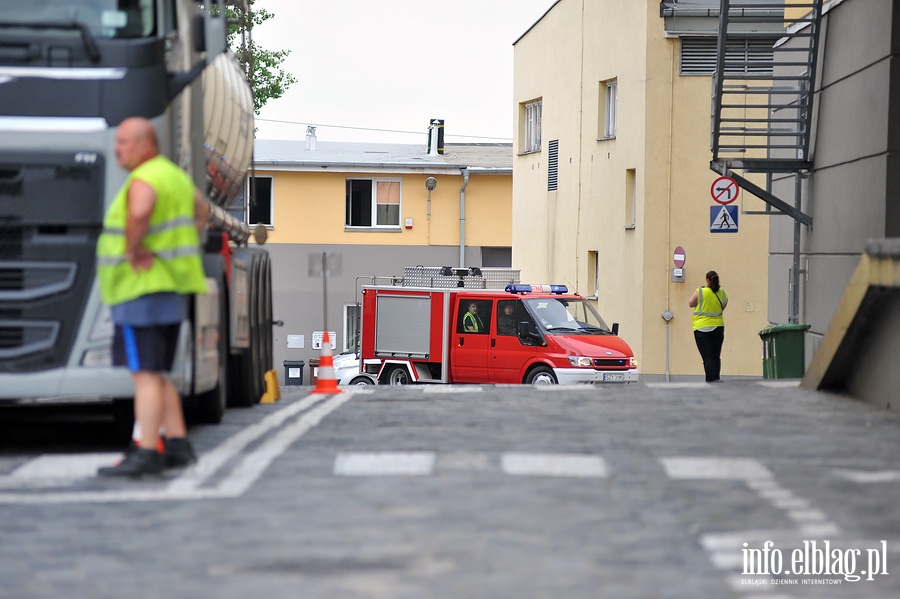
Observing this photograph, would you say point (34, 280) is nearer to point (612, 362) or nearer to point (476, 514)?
point (476, 514)

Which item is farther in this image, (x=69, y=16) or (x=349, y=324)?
(x=349, y=324)

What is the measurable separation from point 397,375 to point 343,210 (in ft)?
61.8

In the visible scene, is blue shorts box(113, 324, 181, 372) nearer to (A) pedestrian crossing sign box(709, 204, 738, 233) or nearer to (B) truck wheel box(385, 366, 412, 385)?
(A) pedestrian crossing sign box(709, 204, 738, 233)

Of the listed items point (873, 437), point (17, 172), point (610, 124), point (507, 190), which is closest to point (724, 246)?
point (610, 124)

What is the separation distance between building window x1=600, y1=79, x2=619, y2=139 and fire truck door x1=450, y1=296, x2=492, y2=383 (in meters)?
8.40

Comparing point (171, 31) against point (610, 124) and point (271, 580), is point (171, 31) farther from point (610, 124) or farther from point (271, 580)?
point (610, 124)

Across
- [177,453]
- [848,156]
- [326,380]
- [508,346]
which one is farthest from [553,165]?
[177,453]

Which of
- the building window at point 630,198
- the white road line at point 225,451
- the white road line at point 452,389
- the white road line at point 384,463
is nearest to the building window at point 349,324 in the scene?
the building window at point 630,198

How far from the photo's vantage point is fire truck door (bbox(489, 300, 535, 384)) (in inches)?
1059

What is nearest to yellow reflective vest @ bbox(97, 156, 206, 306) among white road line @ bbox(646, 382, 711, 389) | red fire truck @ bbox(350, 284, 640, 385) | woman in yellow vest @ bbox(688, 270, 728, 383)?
white road line @ bbox(646, 382, 711, 389)

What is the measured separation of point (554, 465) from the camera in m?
8.10

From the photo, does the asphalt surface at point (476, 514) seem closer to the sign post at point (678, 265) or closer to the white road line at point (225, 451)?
the white road line at point (225, 451)

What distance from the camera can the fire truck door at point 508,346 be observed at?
88.2 ft

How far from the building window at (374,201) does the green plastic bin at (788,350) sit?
3018 cm
